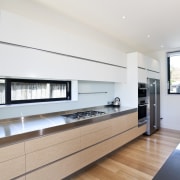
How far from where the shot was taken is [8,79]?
1.96 meters

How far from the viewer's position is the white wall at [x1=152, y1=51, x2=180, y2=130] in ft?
14.1

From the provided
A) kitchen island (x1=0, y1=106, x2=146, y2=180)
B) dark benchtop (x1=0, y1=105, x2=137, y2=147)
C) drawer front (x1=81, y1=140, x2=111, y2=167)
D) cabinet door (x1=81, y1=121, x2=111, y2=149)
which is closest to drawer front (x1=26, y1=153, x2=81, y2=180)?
kitchen island (x1=0, y1=106, x2=146, y2=180)

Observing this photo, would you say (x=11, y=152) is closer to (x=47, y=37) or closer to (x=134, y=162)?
(x=47, y=37)

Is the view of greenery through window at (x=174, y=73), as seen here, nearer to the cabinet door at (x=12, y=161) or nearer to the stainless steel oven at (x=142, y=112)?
the stainless steel oven at (x=142, y=112)

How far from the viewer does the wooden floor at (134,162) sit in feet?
6.87

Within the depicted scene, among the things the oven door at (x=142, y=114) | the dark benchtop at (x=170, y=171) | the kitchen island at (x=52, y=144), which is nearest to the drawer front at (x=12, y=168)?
the kitchen island at (x=52, y=144)

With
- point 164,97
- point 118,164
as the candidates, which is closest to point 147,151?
point 118,164

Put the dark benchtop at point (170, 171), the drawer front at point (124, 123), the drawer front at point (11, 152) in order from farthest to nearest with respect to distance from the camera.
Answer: the drawer front at point (124, 123)
the drawer front at point (11, 152)
the dark benchtop at point (170, 171)

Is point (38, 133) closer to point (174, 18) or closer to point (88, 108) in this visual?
point (88, 108)

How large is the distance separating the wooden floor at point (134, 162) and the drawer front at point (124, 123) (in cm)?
44

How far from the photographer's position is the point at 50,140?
1.65 metres

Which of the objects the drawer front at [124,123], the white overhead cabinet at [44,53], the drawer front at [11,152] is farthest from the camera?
the drawer front at [124,123]

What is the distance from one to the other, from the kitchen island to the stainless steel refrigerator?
142cm

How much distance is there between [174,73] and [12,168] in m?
4.63
